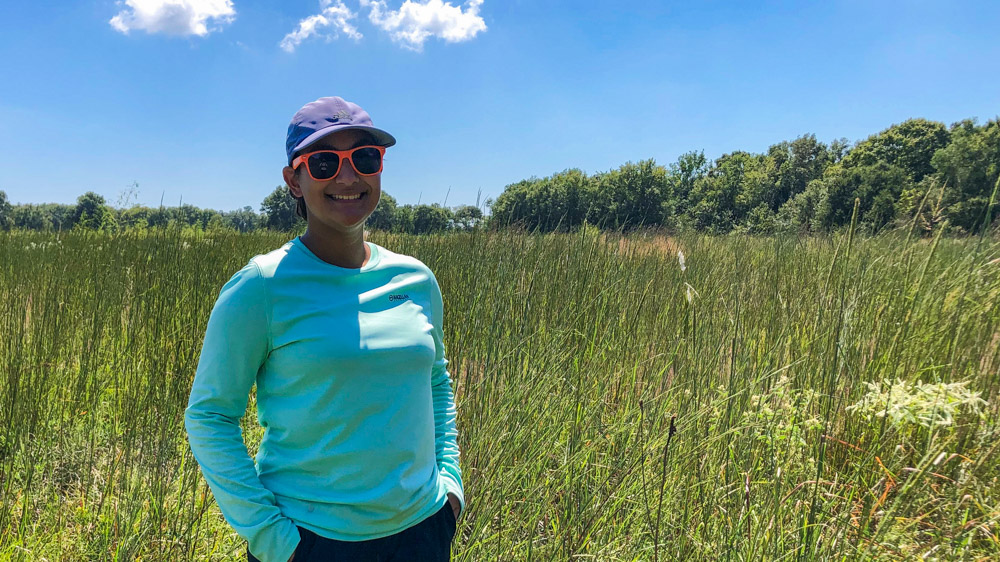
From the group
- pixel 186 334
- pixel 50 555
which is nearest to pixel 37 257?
pixel 186 334

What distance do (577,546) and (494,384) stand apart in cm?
76

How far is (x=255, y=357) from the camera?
866mm

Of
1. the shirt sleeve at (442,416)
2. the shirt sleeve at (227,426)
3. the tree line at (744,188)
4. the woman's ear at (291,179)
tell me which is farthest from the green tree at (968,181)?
the shirt sleeve at (227,426)

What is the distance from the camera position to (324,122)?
0.97 m

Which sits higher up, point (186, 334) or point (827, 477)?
point (186, 334)

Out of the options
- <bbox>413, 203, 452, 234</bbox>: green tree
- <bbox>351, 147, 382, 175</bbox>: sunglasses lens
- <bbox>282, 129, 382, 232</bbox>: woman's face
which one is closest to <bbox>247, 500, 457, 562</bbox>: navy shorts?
<bbox>282, 129, 382, 232</bbox>: woman's face

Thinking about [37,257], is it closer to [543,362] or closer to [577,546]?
[543,362]

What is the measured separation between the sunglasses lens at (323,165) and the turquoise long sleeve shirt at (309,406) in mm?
144

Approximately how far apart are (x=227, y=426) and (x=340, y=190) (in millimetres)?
480

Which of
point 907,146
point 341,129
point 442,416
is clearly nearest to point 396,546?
point 442,416

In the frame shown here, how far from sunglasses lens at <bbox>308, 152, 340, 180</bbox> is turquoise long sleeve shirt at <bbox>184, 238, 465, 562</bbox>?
14 cm

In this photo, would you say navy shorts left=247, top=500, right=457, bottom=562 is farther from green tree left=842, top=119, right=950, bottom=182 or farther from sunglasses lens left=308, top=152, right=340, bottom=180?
green tree left=842, top=119, right=950, bottom=182

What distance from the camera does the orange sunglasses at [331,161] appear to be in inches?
38.2

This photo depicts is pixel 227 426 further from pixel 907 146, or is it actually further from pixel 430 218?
pixel 907 146
